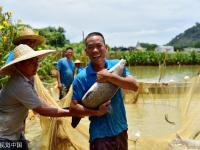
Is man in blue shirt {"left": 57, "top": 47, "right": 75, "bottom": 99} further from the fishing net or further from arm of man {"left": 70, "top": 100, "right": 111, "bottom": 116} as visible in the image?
arm of man {"left": 70, "top": 100, "right": 111, "bottom": 116}

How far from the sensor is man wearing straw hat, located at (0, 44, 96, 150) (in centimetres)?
330

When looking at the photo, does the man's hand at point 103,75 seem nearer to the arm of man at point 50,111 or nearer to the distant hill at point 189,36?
the arm of man at point 50,111

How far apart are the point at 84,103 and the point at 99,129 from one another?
0.27 meters

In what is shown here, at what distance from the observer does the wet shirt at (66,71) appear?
9797 millimetres

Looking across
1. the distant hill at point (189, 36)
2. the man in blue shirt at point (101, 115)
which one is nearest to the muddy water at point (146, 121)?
the man in blue shirt at point (101, 115)

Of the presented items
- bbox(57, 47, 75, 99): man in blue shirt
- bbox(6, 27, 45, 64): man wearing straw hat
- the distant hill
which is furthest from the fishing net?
the distant hill

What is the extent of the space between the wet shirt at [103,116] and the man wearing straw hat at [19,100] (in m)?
0.21

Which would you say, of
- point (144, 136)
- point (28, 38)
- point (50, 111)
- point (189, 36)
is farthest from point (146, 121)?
point (189, 36)

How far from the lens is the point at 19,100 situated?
3295 millimetres

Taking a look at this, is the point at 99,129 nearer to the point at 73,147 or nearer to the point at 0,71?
the point at 0,71

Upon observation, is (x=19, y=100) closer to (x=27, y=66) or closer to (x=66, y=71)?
(x=27, y=66)

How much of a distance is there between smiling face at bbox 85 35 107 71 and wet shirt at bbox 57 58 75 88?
20.9 feet

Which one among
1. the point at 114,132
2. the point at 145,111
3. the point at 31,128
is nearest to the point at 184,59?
the point at 145,111

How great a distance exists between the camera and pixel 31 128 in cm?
827
